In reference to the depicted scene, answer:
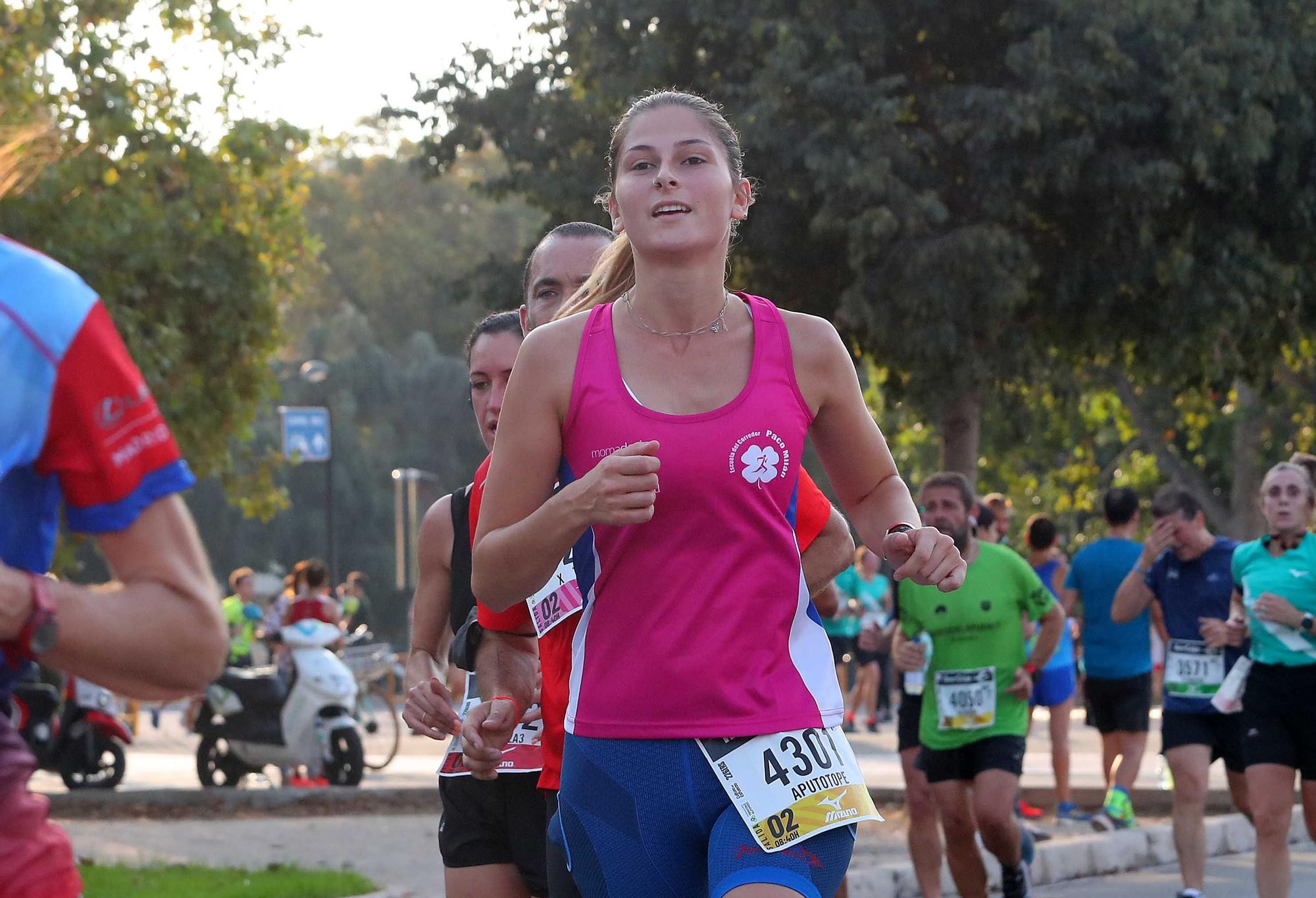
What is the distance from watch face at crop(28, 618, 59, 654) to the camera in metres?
2.04

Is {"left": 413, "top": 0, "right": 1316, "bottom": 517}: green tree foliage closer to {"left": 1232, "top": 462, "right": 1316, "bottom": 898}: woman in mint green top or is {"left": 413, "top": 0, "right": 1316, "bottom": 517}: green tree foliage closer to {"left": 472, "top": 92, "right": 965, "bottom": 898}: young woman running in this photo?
{"left": 1232, "top": 462, "right": 1316, "bottom": 898}: woman in mint green top

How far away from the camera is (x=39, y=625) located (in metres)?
2.04

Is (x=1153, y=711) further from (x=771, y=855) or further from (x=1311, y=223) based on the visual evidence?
(x=771, y=855)

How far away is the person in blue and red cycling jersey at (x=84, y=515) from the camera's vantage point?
2.06 m

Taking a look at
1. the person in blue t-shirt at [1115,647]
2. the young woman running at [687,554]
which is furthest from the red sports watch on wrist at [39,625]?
the person in blue t-shirt at [1115,647]

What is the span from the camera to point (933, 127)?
50.7 feet

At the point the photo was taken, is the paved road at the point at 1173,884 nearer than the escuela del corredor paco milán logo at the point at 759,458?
No

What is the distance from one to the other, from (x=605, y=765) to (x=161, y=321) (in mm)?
12894

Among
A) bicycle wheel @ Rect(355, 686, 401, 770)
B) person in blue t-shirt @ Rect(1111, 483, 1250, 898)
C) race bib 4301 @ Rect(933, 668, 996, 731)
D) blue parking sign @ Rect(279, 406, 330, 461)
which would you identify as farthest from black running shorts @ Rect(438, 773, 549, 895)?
blue parking sign @ Rect(279, 406, 330, 461)

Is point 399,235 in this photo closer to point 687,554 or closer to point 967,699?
point 967,699

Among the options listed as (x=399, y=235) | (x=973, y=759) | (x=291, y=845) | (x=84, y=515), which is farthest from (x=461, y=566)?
(x=399, y=235)

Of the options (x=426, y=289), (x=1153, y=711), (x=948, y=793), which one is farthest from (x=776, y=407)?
(x=426, y=289)

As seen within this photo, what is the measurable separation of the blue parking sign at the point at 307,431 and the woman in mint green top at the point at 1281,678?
1937 centimetres

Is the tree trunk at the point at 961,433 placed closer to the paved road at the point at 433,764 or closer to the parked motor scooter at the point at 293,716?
the paved road at the point at 433,764
